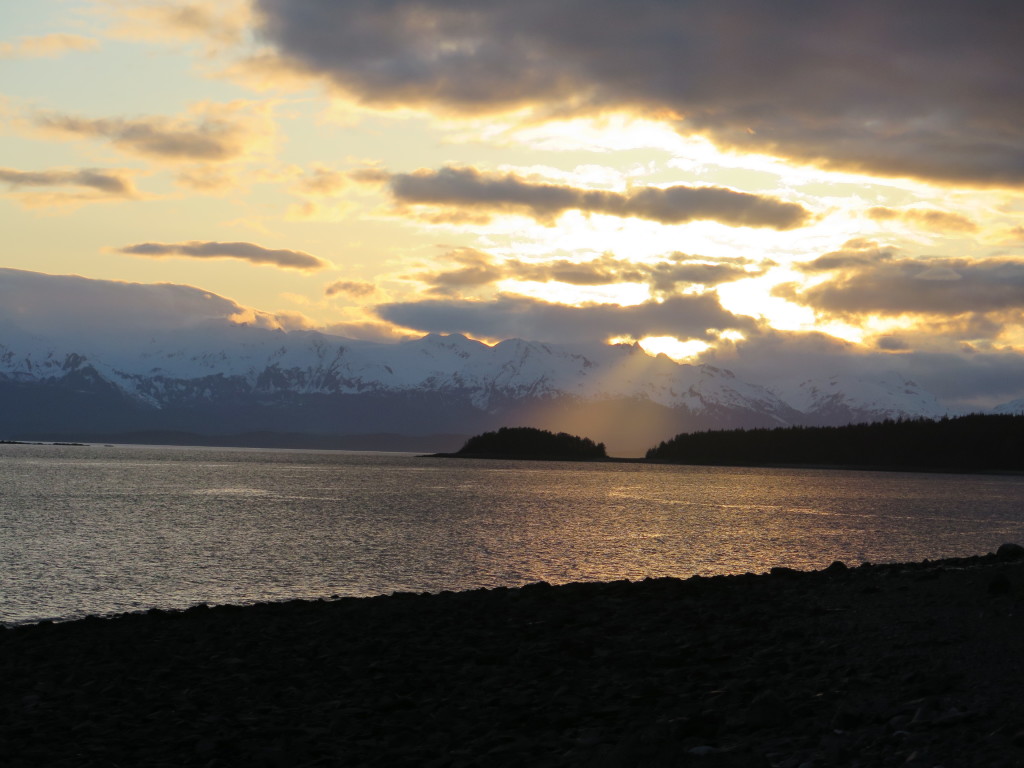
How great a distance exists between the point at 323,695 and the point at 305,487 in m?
138

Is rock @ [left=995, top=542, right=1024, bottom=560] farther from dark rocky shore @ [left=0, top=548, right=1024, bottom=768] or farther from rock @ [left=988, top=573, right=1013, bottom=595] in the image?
rock @ [left=988, top=573, right=1013, bottom=595]

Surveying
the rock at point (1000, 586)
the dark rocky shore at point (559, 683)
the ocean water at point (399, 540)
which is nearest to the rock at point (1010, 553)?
the dark rocky shore at point (559, 683)

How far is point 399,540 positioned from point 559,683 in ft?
165

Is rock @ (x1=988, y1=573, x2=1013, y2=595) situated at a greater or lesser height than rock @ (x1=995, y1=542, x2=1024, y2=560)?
greater

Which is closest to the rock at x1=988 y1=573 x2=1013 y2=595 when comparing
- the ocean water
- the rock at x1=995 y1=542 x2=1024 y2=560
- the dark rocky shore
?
the dark rocky shore

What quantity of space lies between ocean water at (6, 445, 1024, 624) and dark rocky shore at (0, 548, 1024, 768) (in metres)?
15.8

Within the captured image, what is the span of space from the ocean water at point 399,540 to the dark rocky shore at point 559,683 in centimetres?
1576

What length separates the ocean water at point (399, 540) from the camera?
4688 centimetres

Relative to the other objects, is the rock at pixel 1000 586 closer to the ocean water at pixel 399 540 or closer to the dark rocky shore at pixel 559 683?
the dark rocky shore at pixel 559 683

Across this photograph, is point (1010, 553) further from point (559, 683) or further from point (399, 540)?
point (399, 540)

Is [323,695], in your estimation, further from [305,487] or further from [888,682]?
[305,487]

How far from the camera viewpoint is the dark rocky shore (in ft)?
49.6

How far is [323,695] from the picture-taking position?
67.2 ft

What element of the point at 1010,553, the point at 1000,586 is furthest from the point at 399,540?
the point at 1000,586
